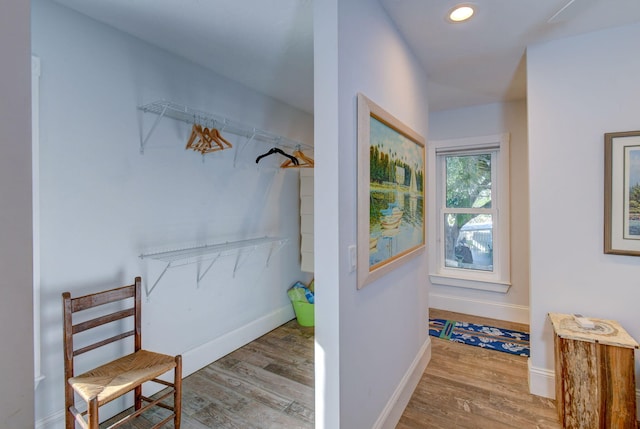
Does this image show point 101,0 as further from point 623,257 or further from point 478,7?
point 623,257

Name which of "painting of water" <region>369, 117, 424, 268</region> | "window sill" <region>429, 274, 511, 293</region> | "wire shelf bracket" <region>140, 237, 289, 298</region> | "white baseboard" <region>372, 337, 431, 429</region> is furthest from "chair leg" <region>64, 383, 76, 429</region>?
"window sill" <region>429, 274, 511, 293</region>

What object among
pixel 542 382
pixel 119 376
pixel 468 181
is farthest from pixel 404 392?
pixel 468 181

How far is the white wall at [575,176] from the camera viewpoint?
1.97 metres

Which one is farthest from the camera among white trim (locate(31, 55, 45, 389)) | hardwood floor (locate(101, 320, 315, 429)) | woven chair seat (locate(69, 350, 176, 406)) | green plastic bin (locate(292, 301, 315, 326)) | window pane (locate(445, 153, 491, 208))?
window pane (locate(445, 153, 491, 208))

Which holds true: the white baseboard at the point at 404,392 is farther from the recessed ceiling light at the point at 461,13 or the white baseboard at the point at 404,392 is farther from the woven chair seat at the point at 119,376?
the recessed ceiling light at the point at 461,13

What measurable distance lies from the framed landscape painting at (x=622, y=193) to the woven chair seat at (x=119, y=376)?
281 cm

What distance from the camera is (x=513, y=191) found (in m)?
3.44

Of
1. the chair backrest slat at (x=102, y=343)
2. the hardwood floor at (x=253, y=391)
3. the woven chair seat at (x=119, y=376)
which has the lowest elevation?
the hardwood floor at (x=253, y=391)

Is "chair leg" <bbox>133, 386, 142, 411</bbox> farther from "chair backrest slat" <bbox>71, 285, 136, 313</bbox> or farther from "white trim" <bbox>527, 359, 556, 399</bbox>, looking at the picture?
"white trim" <bbox>527, 359, 556, 399</bbox>

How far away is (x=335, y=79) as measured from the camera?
4.27 ft

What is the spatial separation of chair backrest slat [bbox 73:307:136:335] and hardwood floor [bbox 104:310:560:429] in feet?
2.16

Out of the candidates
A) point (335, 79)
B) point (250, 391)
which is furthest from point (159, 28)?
point (250, 391)

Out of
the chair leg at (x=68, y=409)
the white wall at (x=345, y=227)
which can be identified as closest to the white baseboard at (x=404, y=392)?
the white wall at (x=345, y=227)

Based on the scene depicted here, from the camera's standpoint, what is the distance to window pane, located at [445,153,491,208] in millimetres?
3676
